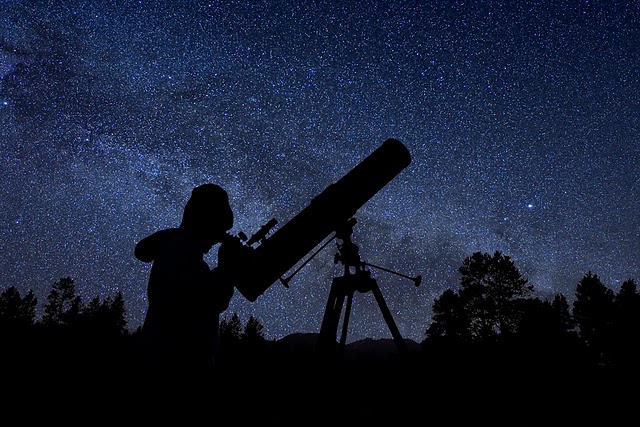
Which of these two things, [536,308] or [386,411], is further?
[536,308]

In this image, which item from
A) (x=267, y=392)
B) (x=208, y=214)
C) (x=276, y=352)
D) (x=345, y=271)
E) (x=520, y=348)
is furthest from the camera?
(x=520, y=348)

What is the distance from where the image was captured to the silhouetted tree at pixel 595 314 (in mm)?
25734

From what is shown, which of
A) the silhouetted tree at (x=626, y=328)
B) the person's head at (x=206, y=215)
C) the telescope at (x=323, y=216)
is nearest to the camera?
the person's head at (x=206, y=215)

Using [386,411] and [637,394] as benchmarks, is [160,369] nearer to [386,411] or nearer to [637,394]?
[386,411]

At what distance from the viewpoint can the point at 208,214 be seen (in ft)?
6.16

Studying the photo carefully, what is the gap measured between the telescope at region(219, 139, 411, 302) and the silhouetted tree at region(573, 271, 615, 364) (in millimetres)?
30030

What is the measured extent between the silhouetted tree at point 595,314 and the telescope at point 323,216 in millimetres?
30030

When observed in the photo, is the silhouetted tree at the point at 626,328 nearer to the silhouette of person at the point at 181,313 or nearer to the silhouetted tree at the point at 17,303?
the silhouette of person at the point at 181,313

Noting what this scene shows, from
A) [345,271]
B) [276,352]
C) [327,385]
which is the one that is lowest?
[327,385]

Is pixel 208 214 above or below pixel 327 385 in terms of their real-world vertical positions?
above

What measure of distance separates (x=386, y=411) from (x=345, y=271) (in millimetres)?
2779

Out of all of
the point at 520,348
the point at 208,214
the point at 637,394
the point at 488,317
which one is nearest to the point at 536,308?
the point at 488,317

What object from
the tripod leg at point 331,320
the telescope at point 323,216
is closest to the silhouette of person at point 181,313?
the telescope at point 323,216

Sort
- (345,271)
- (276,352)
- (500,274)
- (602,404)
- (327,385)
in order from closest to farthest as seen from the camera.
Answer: (327,385) < (345,271) < (602,404) < (276,352) < (500,274)
